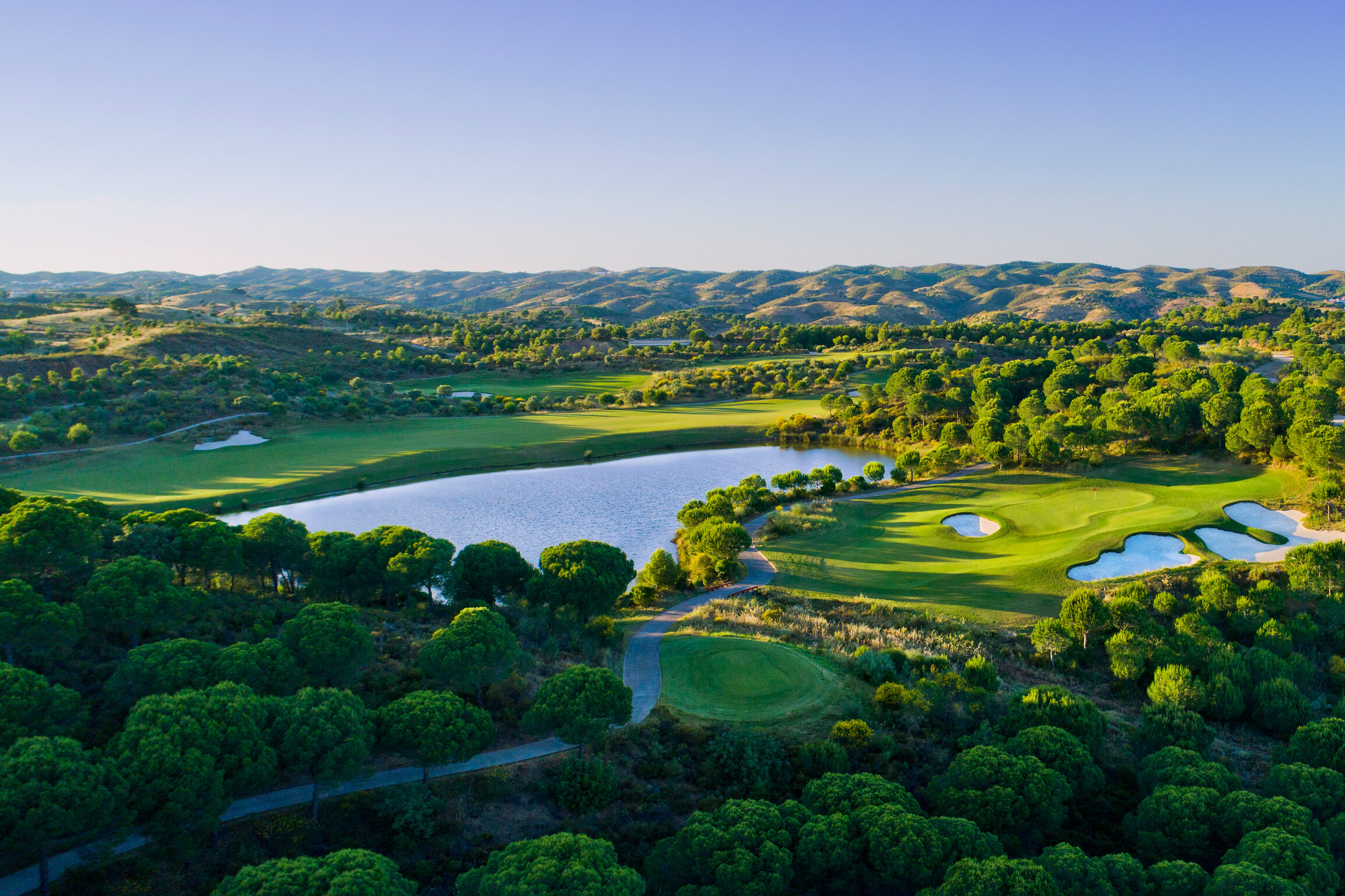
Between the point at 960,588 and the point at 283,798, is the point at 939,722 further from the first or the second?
the point at 283,798

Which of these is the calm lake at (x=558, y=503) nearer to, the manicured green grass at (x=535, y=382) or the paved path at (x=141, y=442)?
the paved path at (x=141, y=442)

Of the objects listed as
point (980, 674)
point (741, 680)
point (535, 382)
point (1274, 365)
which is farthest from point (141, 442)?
point (1274, 365)

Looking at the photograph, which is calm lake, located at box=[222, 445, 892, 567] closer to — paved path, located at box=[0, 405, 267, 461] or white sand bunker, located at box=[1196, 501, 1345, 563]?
paved path, located at box=[0, 405, 267, 461]

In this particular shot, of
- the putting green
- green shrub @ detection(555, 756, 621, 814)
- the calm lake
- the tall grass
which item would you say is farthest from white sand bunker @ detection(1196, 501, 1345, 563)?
green shrub @ detection(555, 756, 621, 814)

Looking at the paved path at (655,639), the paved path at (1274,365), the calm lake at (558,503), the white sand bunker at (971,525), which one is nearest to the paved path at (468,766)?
the paved path at (655,639)

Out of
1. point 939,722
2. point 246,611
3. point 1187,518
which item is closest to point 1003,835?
point 939,722

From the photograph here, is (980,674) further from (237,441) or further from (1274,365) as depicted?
(1274,365)
